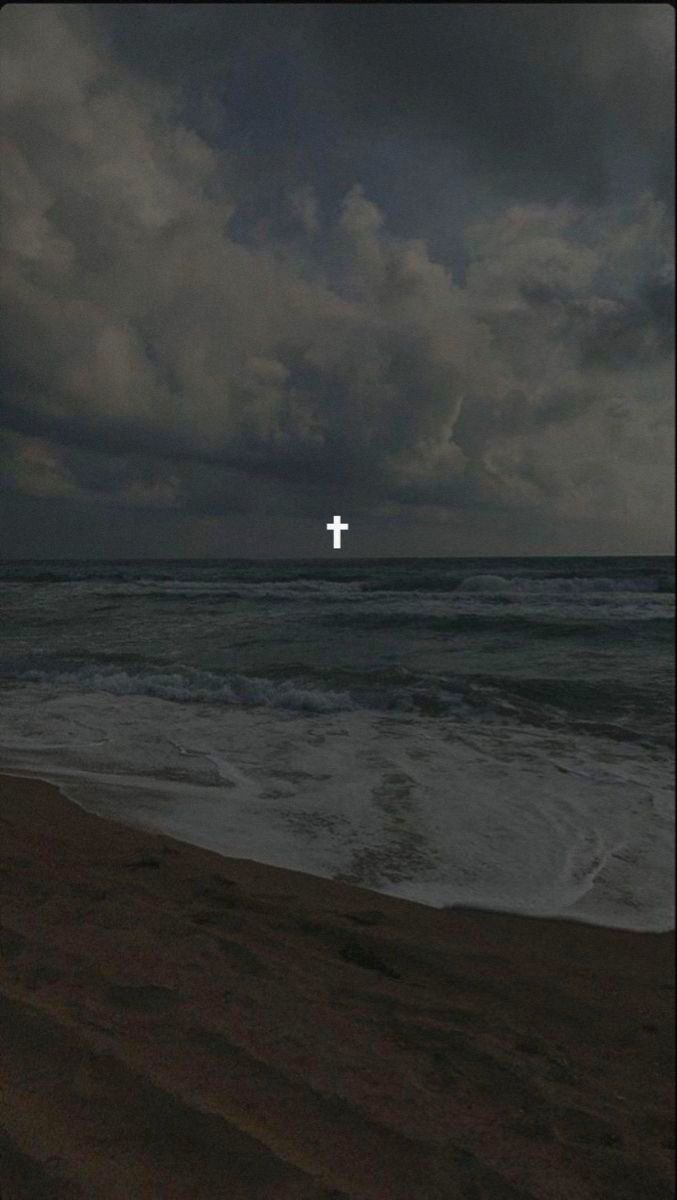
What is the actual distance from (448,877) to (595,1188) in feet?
3.24

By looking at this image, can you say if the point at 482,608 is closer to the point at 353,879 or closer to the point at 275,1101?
the point at 353,879

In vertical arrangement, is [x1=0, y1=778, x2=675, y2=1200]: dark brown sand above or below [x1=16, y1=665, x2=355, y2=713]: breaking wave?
below

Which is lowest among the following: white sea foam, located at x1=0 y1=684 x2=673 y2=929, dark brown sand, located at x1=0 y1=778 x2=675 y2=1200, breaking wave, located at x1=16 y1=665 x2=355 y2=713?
dark brown sand, located at x1=0 y1=778 x2=675 y2=1200

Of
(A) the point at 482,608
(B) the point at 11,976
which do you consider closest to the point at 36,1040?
(B) the point at 11,976

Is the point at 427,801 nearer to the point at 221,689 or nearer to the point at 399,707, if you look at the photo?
the point at 399,707

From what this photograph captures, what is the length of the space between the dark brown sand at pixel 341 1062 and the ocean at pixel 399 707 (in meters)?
0.15

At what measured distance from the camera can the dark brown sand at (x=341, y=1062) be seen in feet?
4.83

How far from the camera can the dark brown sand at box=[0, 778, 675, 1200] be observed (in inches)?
58.0

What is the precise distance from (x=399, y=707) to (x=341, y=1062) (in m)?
1.33

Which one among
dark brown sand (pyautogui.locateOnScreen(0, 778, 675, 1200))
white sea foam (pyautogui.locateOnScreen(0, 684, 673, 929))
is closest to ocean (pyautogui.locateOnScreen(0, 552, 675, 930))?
white sea foam (pyautogui.locateOnScreen(0, 684, 673, 929))

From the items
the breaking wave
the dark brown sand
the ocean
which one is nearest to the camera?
the ocean

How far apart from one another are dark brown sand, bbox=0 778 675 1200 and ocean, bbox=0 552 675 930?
155 millimetres

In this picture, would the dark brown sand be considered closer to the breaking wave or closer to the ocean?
the ocean

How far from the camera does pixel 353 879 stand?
1.37 m
